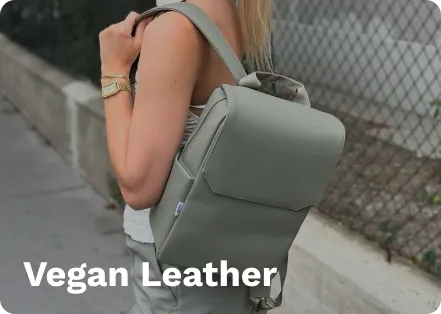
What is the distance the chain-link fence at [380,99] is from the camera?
3584 mm

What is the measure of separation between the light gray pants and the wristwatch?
39 cm

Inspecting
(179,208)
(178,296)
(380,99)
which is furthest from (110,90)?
(380,99)

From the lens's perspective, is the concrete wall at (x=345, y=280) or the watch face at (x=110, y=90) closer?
the watch face at (x=110, y=90)

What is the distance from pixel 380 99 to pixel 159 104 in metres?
4.14

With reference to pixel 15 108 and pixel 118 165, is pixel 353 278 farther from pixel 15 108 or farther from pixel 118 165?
pixel 15 108

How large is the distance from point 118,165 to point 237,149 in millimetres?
271

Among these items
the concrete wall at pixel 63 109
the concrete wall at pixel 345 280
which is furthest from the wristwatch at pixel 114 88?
the concrete wall at pixel 63 109

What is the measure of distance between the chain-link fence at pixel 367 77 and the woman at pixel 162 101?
5.51 feet

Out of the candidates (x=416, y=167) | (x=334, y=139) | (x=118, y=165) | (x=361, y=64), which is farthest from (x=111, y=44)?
(x=361, y=64)

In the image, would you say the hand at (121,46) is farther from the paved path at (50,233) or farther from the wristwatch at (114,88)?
the paved path at (50,233)

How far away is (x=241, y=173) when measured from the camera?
4.37 feet

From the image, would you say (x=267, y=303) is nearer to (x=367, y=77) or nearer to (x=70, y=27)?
(x=367, y=77)

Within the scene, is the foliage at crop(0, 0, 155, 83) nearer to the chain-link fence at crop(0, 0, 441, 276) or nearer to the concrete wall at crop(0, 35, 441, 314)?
the chain-link fence at crop(0, 0, 441, 276)

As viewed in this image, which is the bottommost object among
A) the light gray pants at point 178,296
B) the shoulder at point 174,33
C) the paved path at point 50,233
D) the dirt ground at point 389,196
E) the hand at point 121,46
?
the paved path at point 50,233
